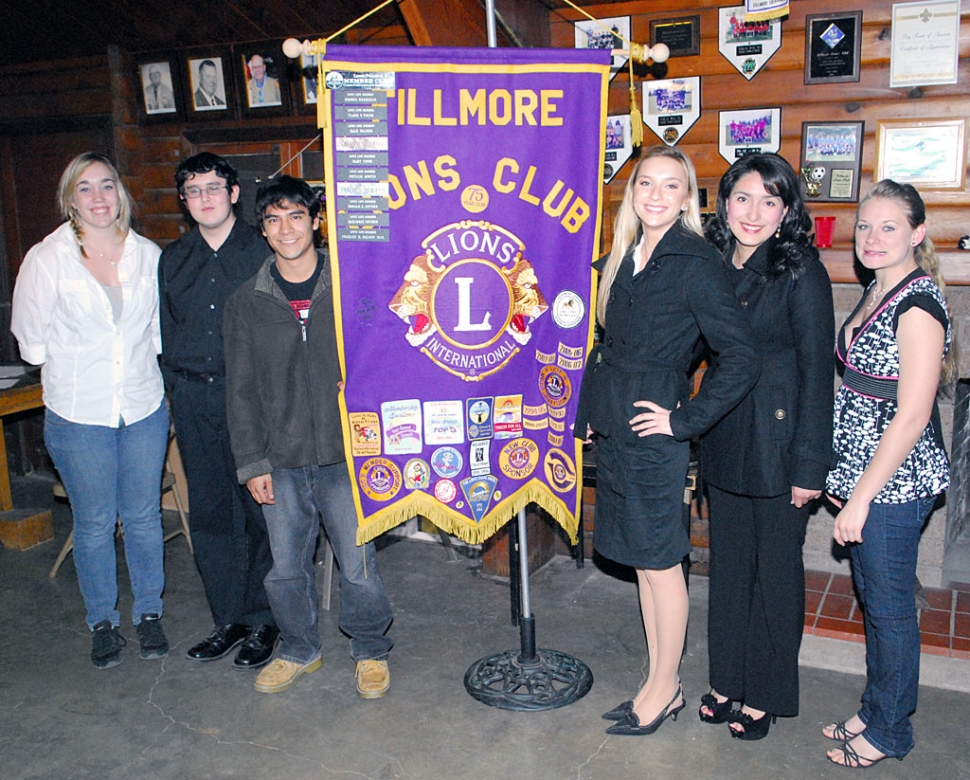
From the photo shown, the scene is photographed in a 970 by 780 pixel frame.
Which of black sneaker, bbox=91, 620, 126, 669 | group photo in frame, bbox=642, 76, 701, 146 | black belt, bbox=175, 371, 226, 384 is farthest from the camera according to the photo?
group photo in frame, bbox=642, 76, 701, 146

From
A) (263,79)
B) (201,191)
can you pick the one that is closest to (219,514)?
(201,191)

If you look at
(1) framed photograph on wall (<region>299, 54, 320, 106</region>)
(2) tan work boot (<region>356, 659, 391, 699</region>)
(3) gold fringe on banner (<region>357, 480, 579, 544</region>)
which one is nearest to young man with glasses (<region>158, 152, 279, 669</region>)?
(2) tan work boot (<region>356, 659, 391, 699</region>)

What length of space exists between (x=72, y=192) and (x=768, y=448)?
2565 millimetres

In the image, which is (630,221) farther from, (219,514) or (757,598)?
(219,514)

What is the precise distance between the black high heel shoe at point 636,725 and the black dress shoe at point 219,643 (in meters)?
1.52

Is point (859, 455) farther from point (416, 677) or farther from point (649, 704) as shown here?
point (416, 677)

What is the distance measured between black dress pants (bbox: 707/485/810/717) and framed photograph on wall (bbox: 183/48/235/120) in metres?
3.28

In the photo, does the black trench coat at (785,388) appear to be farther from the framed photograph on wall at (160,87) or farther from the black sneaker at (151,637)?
the framed photograph on wall at (160,87)

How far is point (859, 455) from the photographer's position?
2.65 meters

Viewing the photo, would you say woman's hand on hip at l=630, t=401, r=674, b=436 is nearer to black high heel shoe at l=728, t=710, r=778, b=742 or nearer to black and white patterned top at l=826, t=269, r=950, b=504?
black and white patterned top at l=826, t=269, r=950, b=504

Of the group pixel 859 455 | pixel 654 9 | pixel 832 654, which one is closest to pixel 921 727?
pixel 832 654

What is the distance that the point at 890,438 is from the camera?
2506mm

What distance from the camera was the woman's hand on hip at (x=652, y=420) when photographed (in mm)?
2664

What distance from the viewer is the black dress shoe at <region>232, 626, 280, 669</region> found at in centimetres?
347
